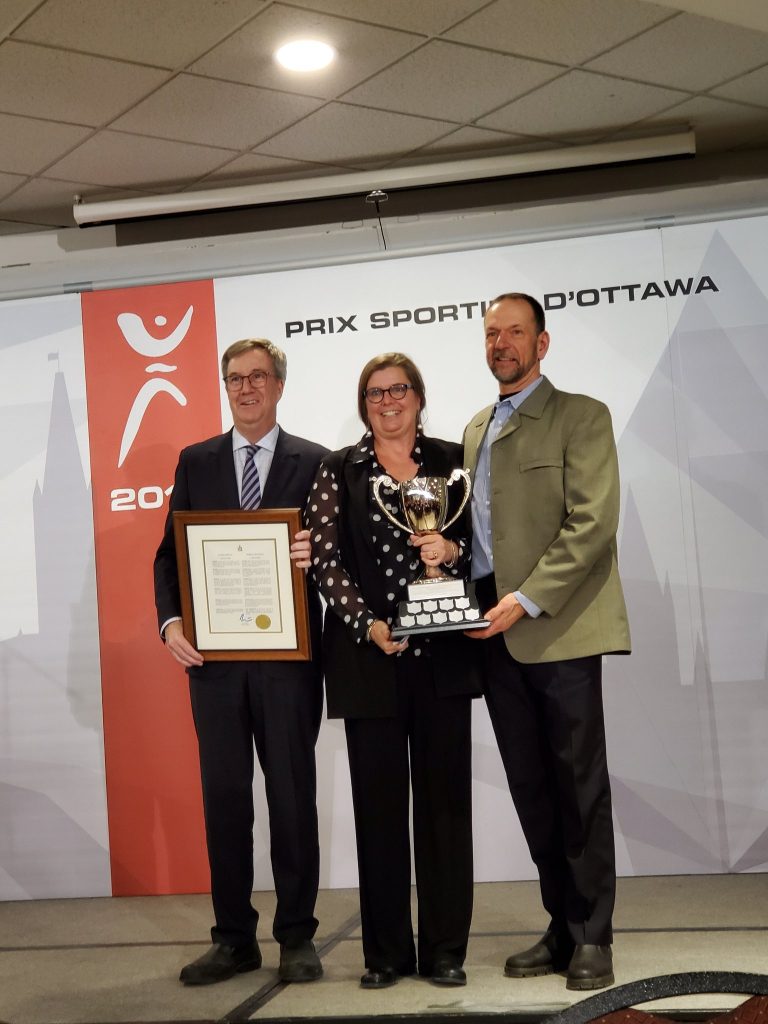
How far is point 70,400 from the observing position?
5.34 metres

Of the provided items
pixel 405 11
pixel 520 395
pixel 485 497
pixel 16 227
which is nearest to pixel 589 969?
pixel 485 497

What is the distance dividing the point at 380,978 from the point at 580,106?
3.34 meters

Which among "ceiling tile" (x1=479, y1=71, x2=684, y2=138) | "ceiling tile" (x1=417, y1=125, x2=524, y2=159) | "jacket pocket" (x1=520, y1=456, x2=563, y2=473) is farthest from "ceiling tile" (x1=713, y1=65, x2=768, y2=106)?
"jacket pocket" (x1=520, y1=456, x2=563, y2=473)

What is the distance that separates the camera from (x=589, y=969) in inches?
133

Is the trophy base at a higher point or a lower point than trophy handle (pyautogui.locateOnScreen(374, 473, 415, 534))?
lower

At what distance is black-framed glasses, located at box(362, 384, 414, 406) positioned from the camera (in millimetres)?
3568

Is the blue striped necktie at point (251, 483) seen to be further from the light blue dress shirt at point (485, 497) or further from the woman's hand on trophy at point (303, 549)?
the light blue dress shirt at point (485, 497)

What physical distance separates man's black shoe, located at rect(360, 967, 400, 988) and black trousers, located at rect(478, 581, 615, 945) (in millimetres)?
512

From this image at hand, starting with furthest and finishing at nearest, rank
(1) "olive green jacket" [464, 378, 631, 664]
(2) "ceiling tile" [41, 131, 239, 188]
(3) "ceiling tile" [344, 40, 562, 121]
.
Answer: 1. (2) "ceiling tile" [41, 131, 239, 188]
2. (3) "ceiling tile" [344, 40, 562, 121]
3. (1) "olive green jacket" [464, 378, 631, 664]

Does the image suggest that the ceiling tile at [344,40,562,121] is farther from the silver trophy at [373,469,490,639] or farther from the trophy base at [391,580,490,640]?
the trophy base at [391,580,490,640]

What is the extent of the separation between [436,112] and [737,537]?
2124 mm

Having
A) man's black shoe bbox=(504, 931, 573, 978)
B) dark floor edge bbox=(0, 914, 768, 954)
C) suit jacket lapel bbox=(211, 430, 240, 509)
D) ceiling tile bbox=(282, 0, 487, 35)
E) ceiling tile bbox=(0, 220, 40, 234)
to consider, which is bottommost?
dark floor edge bbox=(0, 914, 768, 954)

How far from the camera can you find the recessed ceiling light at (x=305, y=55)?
4074 mm

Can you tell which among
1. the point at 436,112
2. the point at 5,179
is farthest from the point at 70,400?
the point at 436,112
